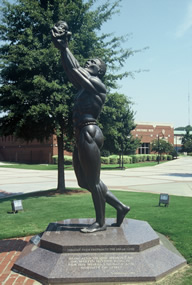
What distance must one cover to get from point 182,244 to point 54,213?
411cm

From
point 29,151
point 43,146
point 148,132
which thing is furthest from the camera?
point 148,132

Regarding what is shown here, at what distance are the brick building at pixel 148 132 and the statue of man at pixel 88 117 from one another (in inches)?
1768

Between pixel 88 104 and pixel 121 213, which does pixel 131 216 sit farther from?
pixel 88 104

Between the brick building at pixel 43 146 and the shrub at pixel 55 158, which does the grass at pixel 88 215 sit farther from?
the brick building at pixel 43 146

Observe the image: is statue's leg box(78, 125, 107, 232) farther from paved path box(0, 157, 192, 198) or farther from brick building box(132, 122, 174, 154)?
brick building box(132, 122, 174, 154)

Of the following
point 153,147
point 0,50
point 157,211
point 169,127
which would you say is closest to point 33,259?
point 157,211

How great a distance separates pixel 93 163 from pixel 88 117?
30.4 inches

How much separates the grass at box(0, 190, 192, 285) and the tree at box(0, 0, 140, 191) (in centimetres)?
291

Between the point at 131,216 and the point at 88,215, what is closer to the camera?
the point at 131,216

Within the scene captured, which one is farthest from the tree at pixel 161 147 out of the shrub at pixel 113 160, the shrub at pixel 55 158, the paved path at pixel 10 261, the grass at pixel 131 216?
the paved path at pixel 10 261

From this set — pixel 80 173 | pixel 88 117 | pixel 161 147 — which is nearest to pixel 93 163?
pixel 80 173

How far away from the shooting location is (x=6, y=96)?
Result: 11.5 m

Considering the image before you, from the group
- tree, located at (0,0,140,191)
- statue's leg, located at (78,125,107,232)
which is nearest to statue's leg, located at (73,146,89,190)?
statue's leg, located at (78,125,107,232)

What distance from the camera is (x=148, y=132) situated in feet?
169
